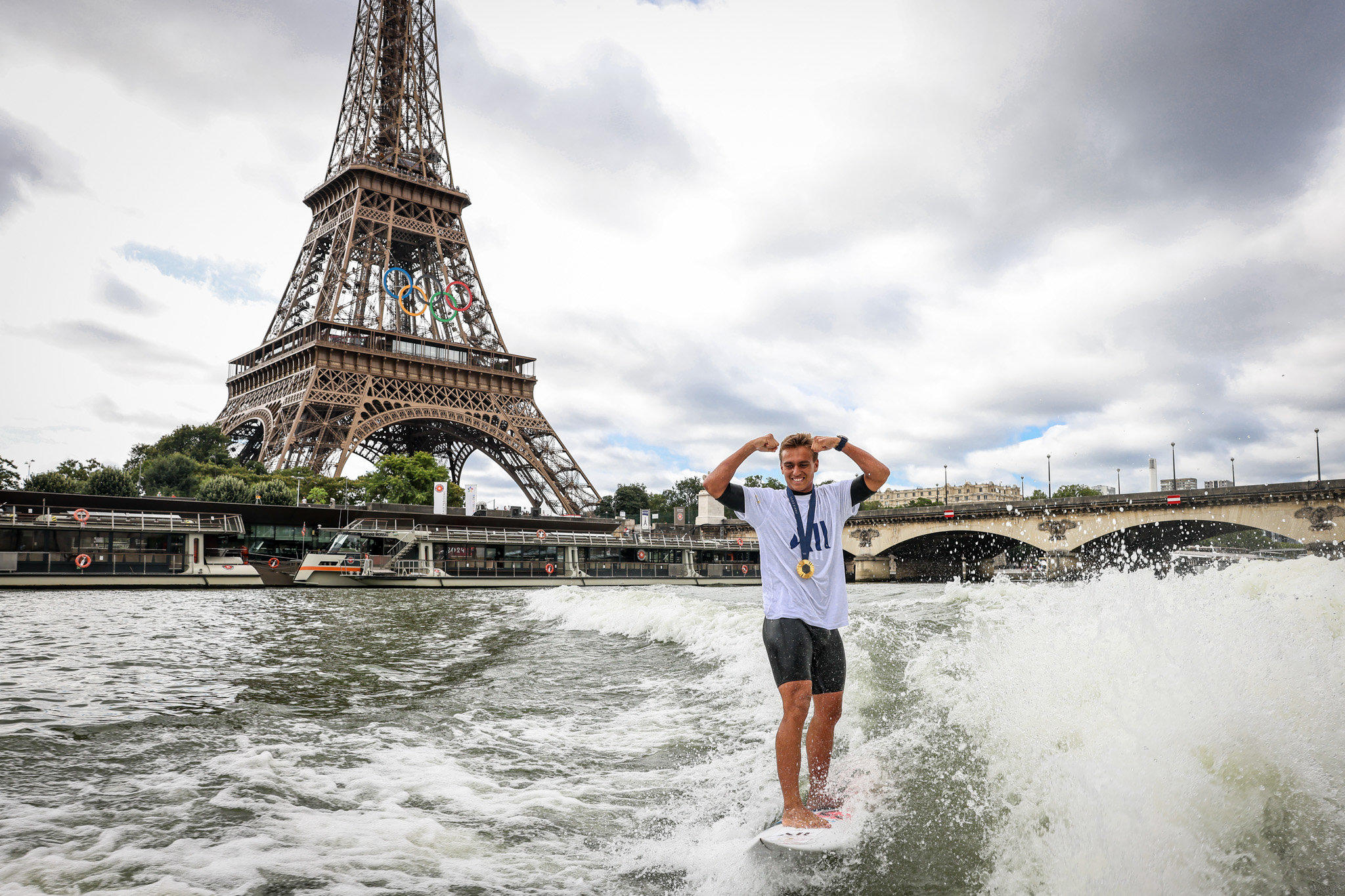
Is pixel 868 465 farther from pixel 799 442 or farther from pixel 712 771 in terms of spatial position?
pixel 712 771

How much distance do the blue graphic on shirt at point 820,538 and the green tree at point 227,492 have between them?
5444 cm

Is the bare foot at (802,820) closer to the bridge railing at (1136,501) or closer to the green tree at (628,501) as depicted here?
the bridge railing at (1136,501)

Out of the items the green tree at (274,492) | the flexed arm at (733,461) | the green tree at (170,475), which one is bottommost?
the flexed arm at (733,461)

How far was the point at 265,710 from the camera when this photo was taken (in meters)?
7.65

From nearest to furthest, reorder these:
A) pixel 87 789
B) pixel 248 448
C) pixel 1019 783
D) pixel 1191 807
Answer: pixel 1191 807 < pixel 1019 783 < pixel 87 789 < pixel 248 448

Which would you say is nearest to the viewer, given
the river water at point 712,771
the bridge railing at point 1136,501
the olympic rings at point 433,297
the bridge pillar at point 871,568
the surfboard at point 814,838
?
the river water at point 712,771

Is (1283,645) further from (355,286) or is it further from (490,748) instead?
(355,286)

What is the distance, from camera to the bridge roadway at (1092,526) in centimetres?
4512

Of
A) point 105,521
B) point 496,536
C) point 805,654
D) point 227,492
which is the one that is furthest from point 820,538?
point 227,492

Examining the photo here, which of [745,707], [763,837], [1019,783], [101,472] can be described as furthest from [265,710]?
[101,472]

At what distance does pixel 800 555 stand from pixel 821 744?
1.09 metres

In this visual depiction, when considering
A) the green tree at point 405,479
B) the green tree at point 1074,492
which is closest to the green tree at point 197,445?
the green tree at point 405,479

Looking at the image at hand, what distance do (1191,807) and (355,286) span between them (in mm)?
62873

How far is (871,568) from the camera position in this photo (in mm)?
69938
